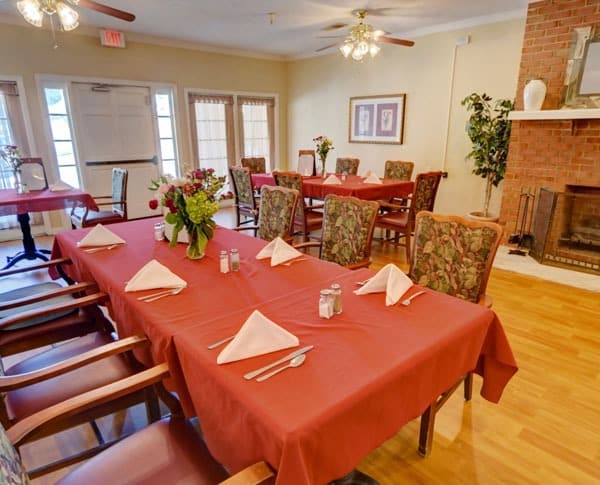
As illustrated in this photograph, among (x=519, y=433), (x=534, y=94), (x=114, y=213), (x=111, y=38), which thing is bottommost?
(x=519, y=433)

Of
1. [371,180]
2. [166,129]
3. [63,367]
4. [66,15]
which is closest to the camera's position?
[63,367]

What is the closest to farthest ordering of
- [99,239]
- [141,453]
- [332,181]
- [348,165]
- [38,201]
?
1. [141,453]
2. [99,239]
3. [38,201]
4. [332,181]
5. [348,165]

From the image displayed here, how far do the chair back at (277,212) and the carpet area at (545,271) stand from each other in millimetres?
2411

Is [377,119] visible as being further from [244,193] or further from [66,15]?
[66,15]

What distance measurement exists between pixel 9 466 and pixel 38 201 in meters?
3.36

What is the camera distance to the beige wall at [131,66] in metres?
4.64

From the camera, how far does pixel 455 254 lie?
1930 mm

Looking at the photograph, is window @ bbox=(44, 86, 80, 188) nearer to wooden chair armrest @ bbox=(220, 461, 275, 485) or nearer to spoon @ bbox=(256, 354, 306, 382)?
spoon @ bbox=(256, 354, 306, 382)

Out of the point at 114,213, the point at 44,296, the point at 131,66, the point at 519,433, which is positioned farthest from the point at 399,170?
the point at 44,296

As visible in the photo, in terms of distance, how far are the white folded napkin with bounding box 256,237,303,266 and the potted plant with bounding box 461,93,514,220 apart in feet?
11.6

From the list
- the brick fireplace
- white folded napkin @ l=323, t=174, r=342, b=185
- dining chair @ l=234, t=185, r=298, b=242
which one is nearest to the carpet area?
the brick fireplace

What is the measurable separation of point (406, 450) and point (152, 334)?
4.03ft

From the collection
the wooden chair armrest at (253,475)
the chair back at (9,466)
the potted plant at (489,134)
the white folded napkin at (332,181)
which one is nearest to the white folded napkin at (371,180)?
the white folded napkin at (332,181)

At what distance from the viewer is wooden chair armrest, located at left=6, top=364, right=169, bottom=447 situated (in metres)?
1.04
